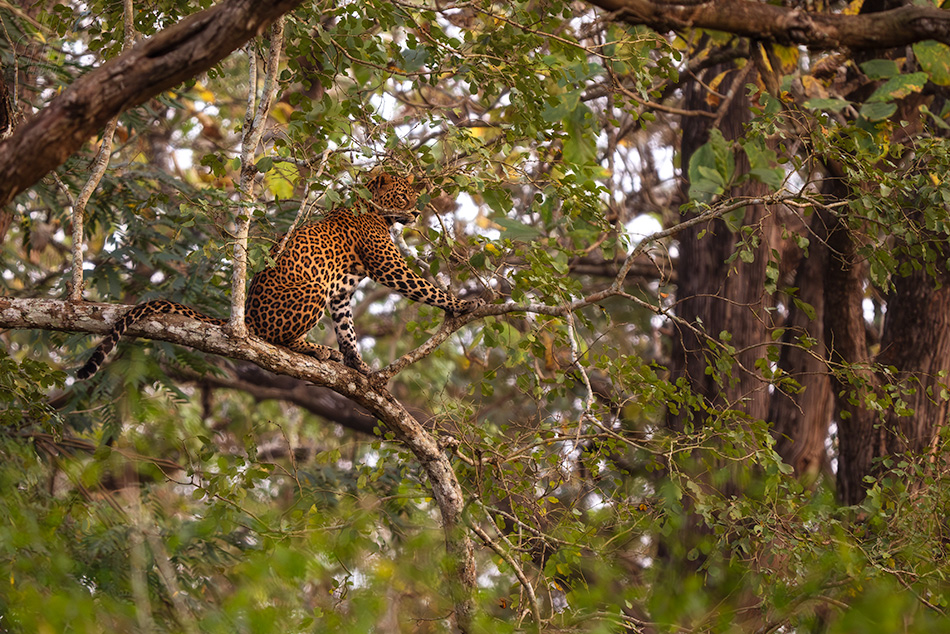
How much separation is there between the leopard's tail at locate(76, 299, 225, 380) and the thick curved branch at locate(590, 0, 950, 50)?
2526mm

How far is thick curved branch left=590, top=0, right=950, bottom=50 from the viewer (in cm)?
352

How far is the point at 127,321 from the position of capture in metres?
4.34

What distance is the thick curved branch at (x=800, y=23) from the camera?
3518mm

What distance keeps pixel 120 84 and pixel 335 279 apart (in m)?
2.75

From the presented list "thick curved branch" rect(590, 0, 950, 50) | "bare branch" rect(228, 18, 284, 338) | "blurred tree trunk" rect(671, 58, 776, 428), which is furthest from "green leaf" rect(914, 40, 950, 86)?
"blurred tree trunk" rect(671, 58, 776, 428)

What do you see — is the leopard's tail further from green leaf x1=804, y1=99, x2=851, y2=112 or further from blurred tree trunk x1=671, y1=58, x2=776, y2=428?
blurred tree trunk x1=671, y1=58, x2=776, y2=428

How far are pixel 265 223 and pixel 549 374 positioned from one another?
5.97 meters

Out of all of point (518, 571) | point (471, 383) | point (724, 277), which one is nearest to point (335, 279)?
point (471, 383)

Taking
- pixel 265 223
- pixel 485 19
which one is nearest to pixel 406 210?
pixel 485 19

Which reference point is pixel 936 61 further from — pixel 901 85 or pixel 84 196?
pixel 84 196

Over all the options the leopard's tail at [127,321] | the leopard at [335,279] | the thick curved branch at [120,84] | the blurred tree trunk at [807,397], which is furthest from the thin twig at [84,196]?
the blurred tree trunk at [807,397]

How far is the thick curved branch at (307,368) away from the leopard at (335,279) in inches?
7.0

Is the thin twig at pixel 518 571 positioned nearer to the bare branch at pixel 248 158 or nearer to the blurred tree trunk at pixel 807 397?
the bare branch at pixel 248 158

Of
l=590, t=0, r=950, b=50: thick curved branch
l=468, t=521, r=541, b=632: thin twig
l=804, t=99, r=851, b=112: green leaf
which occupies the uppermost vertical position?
l=590, t=0, r=950, b=50: thick curved branch
